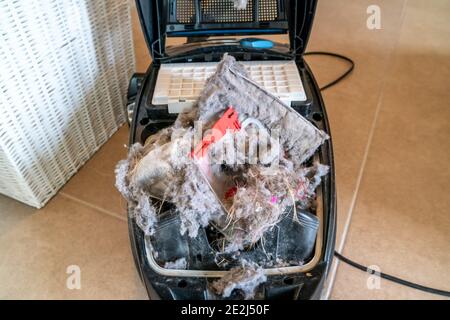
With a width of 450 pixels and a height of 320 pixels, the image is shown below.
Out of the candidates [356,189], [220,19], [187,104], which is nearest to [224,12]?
[220,19]

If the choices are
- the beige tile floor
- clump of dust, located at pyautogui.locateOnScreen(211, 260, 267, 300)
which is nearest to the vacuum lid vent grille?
the beige tile floor

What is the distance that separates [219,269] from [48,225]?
1.40 feet

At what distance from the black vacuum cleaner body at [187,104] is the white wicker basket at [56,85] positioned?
0.09 metres

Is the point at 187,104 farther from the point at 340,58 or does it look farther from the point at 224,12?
the point at 340,58

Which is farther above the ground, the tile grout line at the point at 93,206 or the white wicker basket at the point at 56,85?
the white wicker basket at the point at 56,85

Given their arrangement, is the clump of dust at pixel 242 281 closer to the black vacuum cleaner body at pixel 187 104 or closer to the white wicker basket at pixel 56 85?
the black vacuum cleaner body at pixel 187 104

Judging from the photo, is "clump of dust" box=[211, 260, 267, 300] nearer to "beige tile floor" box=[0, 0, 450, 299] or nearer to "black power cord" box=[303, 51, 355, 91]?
"beige tile floor" box=[0, 0, 450, 299]

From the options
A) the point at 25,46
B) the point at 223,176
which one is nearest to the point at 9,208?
the point at 25,46

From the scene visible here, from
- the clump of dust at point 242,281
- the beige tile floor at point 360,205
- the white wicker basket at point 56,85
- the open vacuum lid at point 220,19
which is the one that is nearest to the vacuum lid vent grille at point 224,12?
the open vacuum lid at point 220,19

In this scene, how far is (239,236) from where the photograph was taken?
53cm

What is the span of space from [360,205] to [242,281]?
41 cm

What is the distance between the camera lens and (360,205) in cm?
83

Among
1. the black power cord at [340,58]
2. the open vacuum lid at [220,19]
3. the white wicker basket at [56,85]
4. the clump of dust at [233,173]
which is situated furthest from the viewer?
the black power cord at [340,58]

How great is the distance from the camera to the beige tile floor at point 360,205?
0.72m
